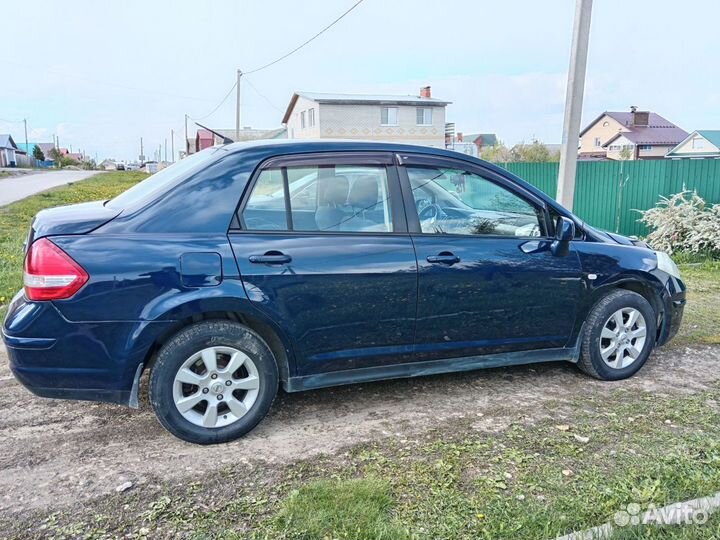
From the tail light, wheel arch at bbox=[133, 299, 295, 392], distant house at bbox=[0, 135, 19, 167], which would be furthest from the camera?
distant house at bbox=[0, 135, 19, 167]

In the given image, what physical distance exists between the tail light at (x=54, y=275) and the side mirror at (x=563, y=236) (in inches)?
116

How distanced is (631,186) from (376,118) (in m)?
32.8

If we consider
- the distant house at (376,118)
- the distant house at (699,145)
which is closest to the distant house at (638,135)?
the distant house at (699,145)

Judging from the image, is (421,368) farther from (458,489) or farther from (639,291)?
(639,291)

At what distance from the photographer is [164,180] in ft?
11.7

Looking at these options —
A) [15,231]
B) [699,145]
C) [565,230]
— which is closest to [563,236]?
[565,230]

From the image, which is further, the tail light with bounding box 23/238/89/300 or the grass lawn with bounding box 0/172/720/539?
the tail light with bounding box 23/238/89/300

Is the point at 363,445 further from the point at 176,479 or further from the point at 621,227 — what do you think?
the point at 621,227

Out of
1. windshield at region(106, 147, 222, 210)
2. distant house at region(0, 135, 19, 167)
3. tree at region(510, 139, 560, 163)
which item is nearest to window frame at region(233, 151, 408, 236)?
windshield at region(106, 147, 222, 210)

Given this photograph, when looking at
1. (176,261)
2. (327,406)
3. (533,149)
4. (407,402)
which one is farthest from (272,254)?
(533,149)

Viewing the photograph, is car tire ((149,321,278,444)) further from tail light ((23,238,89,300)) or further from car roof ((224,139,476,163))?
car roof ((224,139,476,163))

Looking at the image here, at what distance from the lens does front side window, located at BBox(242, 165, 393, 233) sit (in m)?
3.41

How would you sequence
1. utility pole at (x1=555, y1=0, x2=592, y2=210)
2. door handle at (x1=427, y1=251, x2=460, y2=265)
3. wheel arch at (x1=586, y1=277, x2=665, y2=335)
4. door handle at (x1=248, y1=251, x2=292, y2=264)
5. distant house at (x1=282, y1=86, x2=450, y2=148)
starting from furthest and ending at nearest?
distant house at (x1=282, y1=86, x2=450, y2=148)
utility pole at (x1=555, y1=0, x2=592, y2=210)
wheel arch at (x1=586, y1=277, x2=665, y2=335)
door handle at (x1=427, y1=251, x2=460, y2=265)
door handle at (x1=248, y1=251, x2=292, y2=264)

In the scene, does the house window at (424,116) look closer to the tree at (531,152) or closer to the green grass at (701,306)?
the tree at (531,152)
